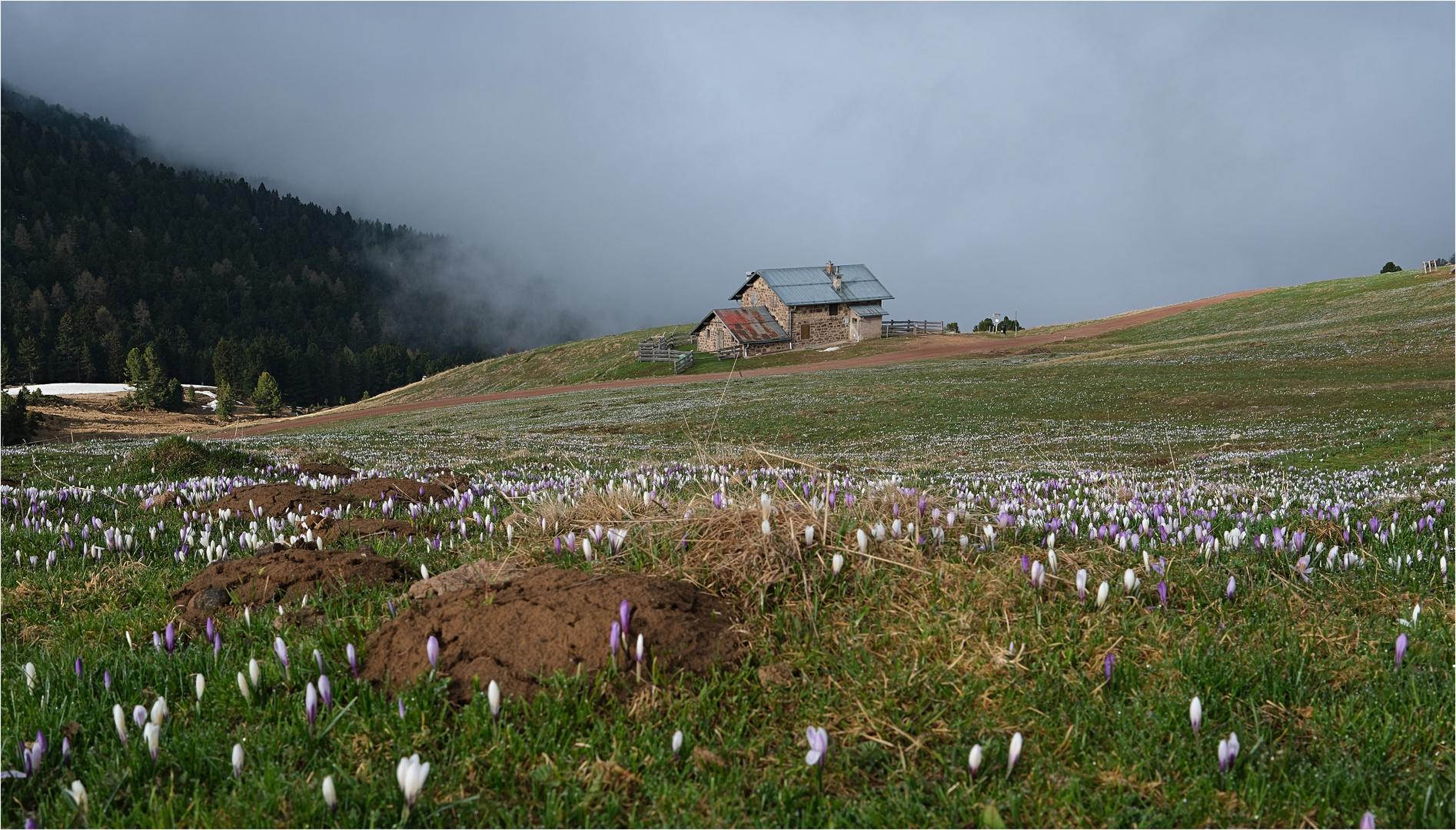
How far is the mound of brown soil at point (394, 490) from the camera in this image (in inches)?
342

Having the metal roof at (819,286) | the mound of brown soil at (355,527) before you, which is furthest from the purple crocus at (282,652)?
the metal roof at (819,286)

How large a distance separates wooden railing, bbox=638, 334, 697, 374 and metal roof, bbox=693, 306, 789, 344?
5636 millimetres

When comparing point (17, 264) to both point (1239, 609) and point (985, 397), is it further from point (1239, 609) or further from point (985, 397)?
point (1239, 609)

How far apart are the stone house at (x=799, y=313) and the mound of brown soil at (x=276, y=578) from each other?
83.4 m

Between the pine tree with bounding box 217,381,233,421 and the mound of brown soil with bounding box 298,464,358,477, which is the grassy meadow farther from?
the pine tree with bounding box 217,381,233,421

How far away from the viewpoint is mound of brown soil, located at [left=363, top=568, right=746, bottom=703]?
3414 millimetres

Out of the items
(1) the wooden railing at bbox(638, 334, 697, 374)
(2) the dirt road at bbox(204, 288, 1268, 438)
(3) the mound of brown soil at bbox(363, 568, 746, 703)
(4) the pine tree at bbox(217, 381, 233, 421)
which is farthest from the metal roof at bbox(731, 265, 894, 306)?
(3) the mound of brown soil at bbox(363, 568, 746, 703)

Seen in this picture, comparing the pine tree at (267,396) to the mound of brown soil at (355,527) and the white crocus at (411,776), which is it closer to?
the mound of brown soil at (355,527)

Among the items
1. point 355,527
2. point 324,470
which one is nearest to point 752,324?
point 324,470

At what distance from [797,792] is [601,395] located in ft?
180

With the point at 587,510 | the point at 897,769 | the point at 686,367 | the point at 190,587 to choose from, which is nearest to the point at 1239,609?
the point at 897,769

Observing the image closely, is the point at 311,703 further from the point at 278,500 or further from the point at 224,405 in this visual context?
the point at 224,405

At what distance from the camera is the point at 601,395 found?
5681 cm

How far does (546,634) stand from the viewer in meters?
3.56
